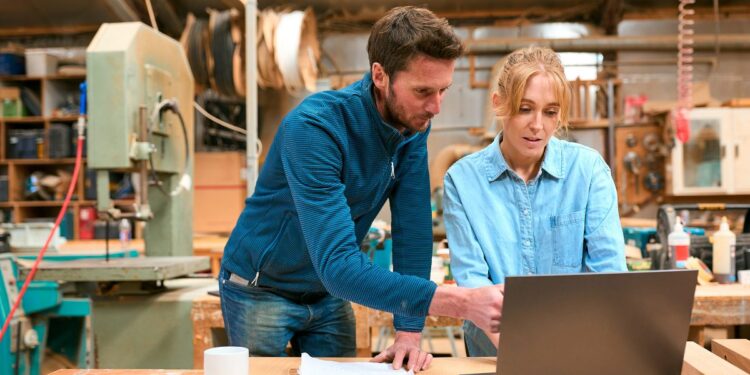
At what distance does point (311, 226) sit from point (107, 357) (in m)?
1.42

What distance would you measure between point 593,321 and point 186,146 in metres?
1.92

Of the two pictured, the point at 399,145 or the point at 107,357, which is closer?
the point at 399,145

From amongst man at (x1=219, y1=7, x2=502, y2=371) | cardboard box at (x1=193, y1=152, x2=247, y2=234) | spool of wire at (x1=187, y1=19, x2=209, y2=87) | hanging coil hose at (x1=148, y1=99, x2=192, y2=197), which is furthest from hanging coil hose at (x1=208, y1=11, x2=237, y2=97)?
man at (x1=219, y1=7, x2=502, y2=371)

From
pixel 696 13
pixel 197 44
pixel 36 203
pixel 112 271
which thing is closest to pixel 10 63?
pixel 36 203

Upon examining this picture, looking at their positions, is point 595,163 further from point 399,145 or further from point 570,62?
point 570,62

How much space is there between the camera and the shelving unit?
5.74 meters

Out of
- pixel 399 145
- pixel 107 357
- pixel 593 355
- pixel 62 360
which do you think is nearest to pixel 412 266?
pixel 399 145

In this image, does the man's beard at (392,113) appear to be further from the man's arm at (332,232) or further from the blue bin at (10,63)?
the blue bin at (10,63)

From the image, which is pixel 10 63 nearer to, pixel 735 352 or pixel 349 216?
pixel 349 216

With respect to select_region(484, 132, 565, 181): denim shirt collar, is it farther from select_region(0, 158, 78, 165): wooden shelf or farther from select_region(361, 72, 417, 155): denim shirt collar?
select_region(0, 158, 78, 165): wooden shelf

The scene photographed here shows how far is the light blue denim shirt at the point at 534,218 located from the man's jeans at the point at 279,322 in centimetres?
33

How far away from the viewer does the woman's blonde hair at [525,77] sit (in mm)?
1411

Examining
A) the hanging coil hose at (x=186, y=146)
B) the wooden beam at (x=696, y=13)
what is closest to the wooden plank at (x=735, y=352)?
the hanging coil hose at (x=186, y=146)

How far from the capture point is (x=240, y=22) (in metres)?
4.87
